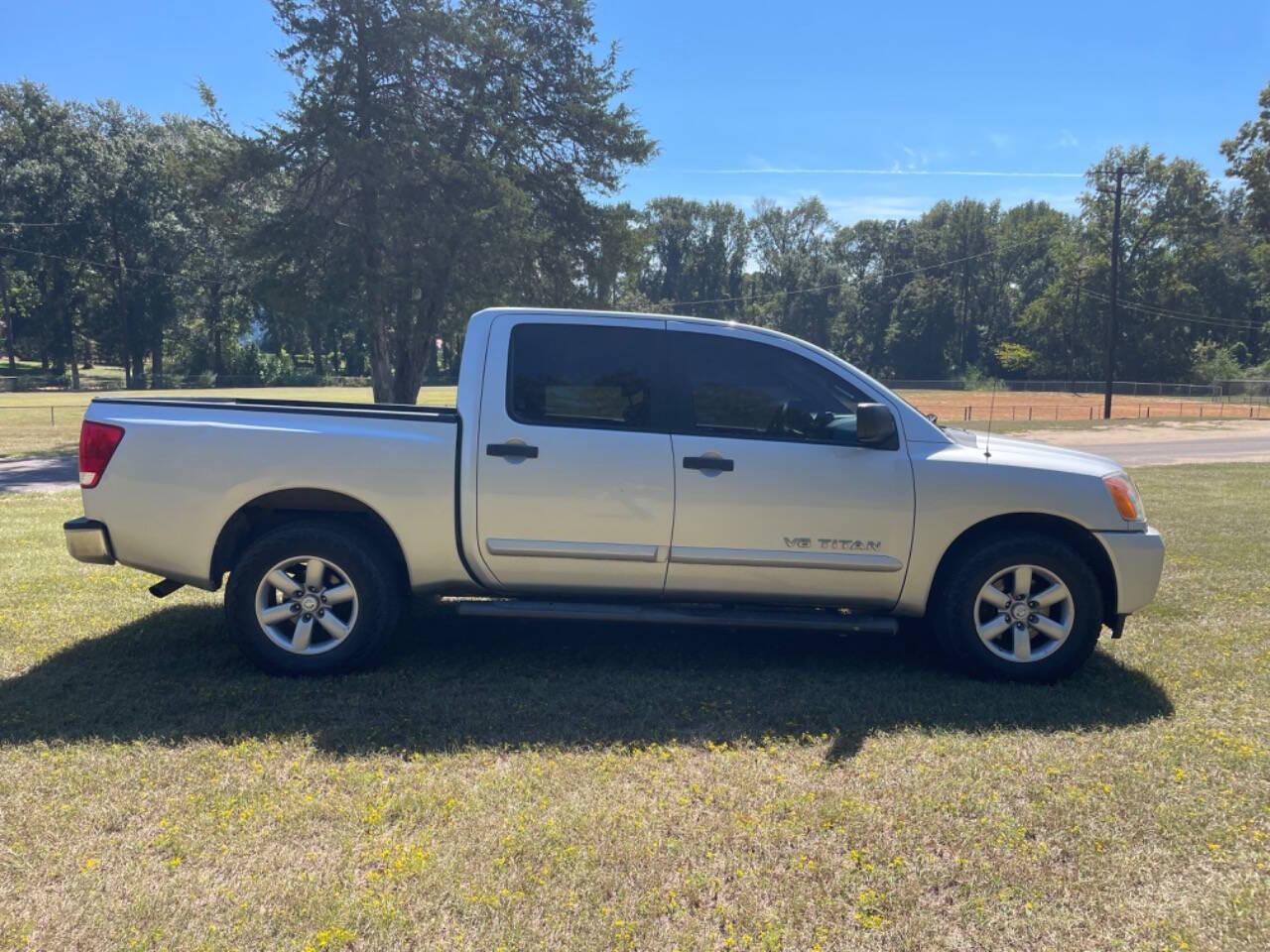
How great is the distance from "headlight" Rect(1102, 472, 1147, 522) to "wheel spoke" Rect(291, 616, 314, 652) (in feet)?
14.3

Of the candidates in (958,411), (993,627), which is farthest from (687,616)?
(958,411)

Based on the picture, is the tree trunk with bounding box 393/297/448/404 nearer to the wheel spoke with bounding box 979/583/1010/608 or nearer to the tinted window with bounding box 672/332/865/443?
the tinted window with bounding box 672/332/865/443

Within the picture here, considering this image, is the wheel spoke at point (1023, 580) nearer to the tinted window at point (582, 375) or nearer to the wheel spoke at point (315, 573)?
the tinted window at point (582, 375)

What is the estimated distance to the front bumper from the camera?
15.3 feet

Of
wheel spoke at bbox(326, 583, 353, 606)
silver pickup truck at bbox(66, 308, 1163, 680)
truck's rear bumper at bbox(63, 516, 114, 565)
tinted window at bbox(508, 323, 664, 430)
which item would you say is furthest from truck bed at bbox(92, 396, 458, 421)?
wheel spoke at bbox(326, 583, 353, 606)

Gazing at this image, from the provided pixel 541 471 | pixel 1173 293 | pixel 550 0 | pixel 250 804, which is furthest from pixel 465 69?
pixel 1173 293

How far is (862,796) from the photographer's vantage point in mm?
3428

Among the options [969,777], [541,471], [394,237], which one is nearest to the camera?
[969,777]

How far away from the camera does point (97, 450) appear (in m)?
4.61

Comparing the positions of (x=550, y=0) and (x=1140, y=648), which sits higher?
(x=550, y=0)

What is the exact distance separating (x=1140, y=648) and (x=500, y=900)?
4.41 meters

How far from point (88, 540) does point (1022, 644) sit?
5023 mm

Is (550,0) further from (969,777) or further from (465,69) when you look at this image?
(969,777)

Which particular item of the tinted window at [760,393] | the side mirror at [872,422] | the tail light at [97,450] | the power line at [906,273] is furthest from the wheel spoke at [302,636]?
the power line at [906,273]
